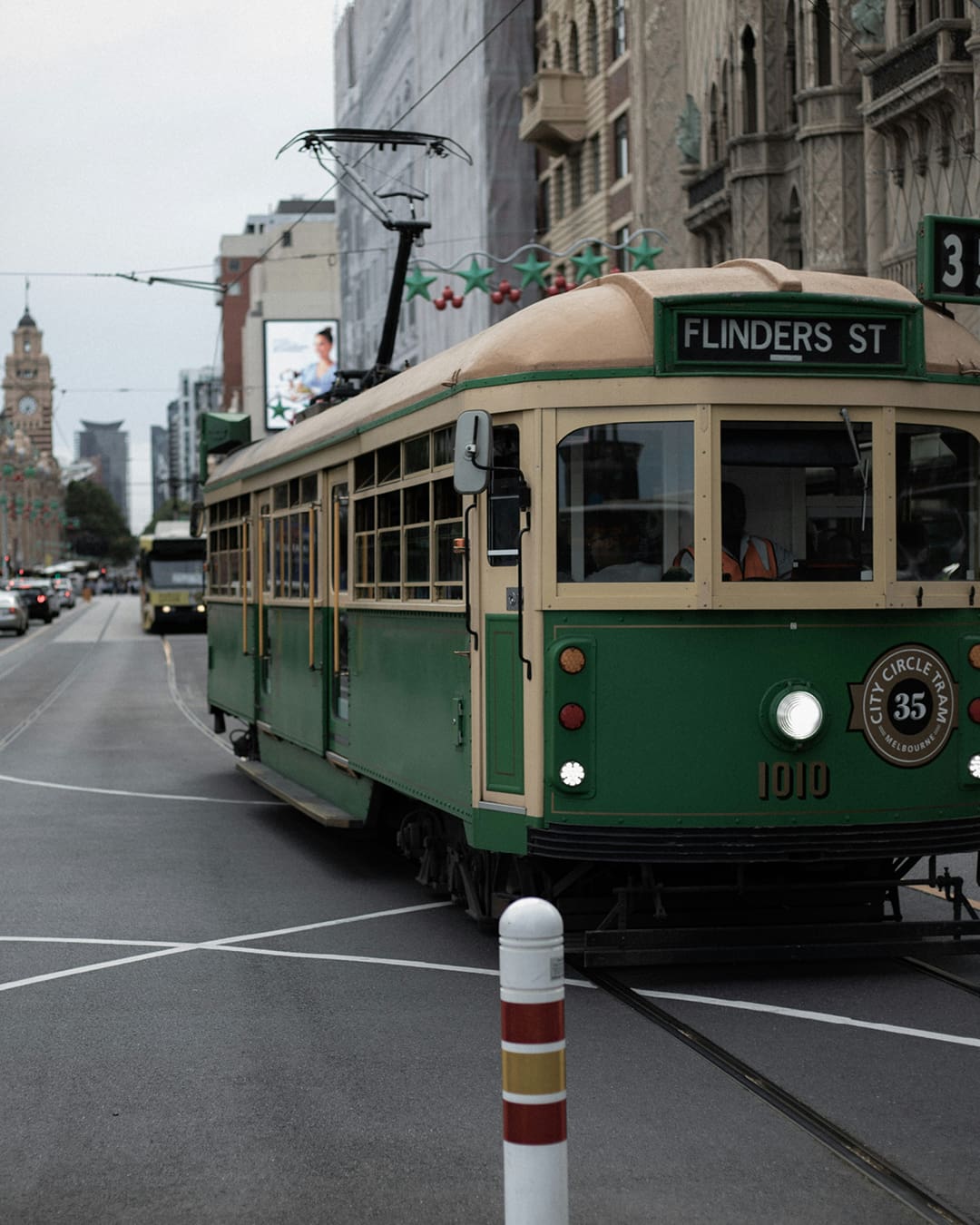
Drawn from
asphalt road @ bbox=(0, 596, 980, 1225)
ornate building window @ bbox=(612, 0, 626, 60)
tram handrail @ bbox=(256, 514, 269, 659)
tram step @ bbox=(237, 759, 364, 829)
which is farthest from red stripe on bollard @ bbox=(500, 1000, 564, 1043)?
ornate building window @ bbox=(612, 0, 626, 60)

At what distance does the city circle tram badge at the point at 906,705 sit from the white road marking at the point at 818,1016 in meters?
1.25

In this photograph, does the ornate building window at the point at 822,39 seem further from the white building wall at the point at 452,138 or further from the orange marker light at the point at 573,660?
the orange marker light at the point at 573,660

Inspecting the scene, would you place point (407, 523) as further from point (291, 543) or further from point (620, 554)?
point (291, 543)

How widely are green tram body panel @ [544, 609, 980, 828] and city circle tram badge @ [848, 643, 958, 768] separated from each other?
51 millimetres

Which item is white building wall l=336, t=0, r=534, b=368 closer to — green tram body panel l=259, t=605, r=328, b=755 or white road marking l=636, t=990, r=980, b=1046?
green tram body panel l=259, t=605, r=328, b=755

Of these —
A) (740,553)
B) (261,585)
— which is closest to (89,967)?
(740,553)

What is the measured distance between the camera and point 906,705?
26.8 ft

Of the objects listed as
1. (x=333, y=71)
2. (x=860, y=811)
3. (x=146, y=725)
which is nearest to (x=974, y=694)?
(x=860, y=811)

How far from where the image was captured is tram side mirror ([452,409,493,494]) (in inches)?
317

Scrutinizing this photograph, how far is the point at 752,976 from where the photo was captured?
8.19 metres

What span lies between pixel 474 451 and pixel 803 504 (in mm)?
1429

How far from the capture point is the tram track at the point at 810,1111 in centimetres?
507

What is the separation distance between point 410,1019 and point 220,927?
8.06 ft

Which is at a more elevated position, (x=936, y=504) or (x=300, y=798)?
(x=936, y=504)
